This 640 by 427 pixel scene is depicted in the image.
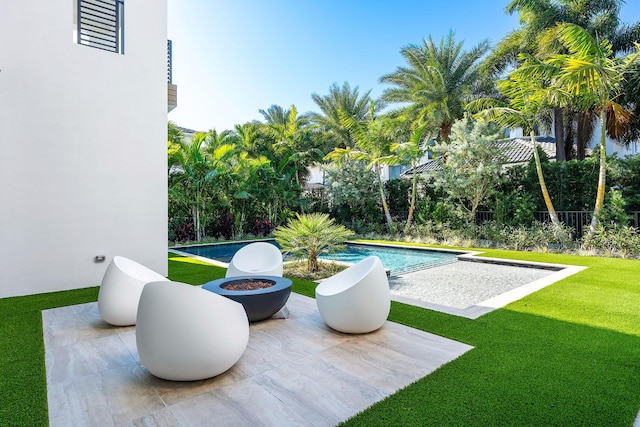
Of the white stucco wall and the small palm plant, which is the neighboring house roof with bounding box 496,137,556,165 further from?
the white stucco wall

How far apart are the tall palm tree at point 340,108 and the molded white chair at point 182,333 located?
22.2 m

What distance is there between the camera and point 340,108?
24.9 m

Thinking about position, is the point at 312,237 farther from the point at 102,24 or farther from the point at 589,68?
the point at 589,68

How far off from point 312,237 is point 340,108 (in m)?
18.1

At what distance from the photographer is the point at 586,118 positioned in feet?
59.5

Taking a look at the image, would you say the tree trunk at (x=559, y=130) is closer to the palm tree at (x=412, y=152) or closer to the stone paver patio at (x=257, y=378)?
the palm tree at (x=412, y=152)

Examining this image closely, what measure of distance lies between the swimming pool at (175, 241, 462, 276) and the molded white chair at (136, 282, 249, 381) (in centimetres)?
617

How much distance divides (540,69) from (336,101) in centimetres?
1543

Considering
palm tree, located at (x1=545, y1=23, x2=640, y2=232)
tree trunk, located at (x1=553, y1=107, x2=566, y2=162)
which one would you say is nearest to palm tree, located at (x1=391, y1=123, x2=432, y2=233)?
palm tree, located at (x1=545, y1=23, x2=640, y2=232)

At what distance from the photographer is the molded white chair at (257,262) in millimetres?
6488

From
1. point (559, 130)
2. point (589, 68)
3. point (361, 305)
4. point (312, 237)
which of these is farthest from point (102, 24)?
point (559, 130)

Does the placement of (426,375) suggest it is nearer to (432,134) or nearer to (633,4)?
(432,134)

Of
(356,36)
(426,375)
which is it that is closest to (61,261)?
(426,375)

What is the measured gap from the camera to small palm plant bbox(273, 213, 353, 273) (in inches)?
338
